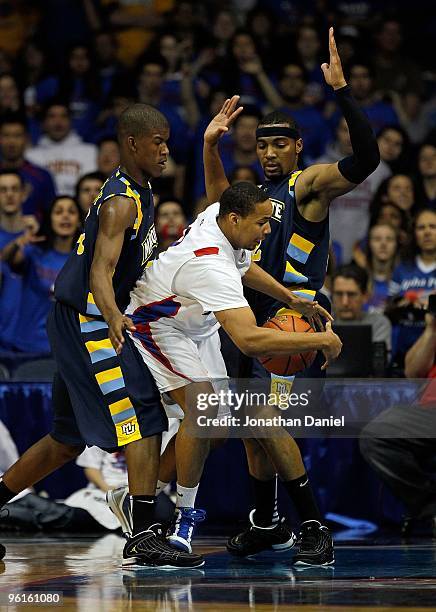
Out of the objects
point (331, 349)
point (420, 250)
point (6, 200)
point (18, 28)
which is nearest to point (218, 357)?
point (331, 349)

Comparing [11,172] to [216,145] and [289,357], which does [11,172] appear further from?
[289,357]

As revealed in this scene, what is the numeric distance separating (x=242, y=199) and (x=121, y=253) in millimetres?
668

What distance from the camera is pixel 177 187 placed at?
475 inches

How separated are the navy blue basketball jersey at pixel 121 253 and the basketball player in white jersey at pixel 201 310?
10 centimetres

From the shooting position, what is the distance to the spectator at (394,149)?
11.8 m

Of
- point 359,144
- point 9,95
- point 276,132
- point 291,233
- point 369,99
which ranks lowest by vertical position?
point 291,233

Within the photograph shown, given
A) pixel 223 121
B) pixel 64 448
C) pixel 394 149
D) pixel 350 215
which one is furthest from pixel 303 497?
pixel 394 149

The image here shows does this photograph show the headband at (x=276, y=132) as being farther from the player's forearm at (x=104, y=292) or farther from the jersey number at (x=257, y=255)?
the player's forearm at (x=104, y=292)

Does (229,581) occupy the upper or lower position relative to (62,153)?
lower

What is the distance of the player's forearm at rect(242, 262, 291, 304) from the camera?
6493mm

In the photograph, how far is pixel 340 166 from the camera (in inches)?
257

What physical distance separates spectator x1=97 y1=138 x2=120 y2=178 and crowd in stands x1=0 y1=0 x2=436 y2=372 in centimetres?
2

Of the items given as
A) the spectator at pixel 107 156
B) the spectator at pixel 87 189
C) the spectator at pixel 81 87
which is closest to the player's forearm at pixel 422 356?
the spectator at pixel 87 189

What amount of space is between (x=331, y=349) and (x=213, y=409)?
2.55 ft
